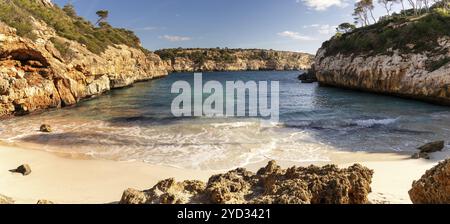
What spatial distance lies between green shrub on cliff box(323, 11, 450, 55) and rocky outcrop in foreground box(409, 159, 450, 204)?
1260 inches

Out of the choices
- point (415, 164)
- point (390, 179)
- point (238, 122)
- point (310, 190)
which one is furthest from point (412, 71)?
point (310, 190)

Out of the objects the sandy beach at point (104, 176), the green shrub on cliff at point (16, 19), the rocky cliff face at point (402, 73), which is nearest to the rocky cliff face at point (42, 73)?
the green shrub on cliff at point (16, 19)

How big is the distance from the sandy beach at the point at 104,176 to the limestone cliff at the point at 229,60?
12877 cm

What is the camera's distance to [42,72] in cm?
2678

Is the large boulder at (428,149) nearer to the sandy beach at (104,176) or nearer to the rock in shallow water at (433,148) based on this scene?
the rock in shallow water at (433,148)

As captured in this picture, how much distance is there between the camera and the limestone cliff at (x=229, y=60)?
5655 inches

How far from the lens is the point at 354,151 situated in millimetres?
13102

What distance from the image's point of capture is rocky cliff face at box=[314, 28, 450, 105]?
27311 mm

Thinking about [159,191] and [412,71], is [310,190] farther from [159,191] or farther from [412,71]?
[412,71]

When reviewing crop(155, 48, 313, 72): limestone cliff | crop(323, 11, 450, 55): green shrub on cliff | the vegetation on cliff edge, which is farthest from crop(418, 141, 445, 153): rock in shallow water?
the vegetation on cliff edge

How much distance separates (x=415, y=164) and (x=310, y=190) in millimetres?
7112

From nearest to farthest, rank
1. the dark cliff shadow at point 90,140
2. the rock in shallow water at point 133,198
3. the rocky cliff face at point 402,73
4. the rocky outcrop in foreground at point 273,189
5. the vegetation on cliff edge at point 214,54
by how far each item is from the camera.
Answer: the rocky outcrop in foreground at point 273,189 < the rock in shallow water at point 133,198 < the dark cliff shadow at point 90,140 < the rocky cliff face at point 402,73 < the vegetation on cliff edge at point 214,54
